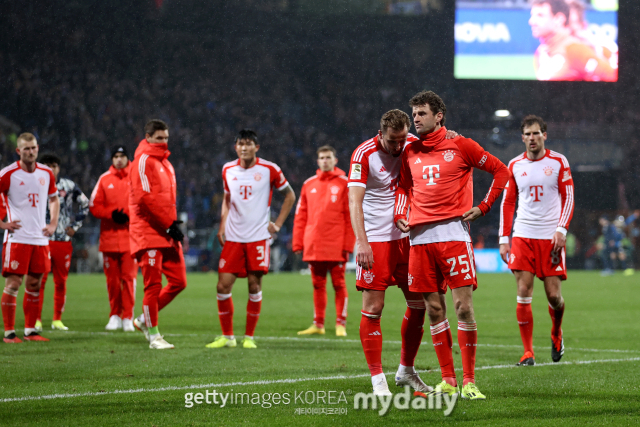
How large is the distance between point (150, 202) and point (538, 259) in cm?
400

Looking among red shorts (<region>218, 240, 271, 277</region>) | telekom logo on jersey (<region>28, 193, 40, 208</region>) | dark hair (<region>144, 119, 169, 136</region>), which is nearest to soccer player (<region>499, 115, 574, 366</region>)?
red shorts (<region>218, 240, 271, 277</region>)

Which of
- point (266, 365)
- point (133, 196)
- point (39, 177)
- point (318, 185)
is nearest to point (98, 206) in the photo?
point (39, 177)

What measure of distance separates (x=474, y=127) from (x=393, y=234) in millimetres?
34329

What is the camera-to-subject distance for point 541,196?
6.89m

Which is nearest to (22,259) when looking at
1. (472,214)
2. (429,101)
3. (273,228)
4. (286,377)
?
(273,228)

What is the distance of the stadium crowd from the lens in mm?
31578

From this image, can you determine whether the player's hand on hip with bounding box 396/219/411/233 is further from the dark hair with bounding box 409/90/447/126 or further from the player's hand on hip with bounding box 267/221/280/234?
the player's hand on hip with bounding box 267/221/280/234

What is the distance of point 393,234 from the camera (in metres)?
5.12

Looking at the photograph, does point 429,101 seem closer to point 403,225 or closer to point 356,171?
point 356,171

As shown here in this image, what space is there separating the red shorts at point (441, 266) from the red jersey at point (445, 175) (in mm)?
193

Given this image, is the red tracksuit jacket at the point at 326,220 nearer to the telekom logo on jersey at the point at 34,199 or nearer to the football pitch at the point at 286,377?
the football pitch at the point at 286,377

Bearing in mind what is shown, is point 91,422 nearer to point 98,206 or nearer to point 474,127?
point 98,206

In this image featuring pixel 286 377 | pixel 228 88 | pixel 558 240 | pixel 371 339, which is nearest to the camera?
pixel 371 339

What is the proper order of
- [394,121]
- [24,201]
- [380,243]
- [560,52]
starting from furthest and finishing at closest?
[560,52] → [24,201] → [380,243] → [394,121]
